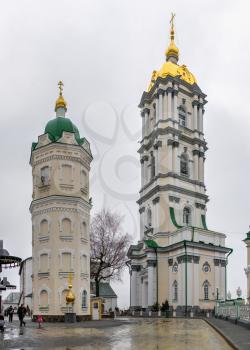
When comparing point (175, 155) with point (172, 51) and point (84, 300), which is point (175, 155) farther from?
point (84, 300)

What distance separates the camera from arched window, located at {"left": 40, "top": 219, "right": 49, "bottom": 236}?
40625 millimetres

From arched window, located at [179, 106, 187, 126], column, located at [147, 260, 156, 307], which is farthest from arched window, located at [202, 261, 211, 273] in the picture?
arched window, located at [179, 106, 187, 126]

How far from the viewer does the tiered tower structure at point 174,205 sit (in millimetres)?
57188

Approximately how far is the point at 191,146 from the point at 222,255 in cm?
1529

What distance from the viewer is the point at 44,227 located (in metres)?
40.9

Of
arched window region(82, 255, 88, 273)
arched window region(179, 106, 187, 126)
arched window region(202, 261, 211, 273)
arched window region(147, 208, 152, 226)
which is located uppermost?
arched window region(179, 106, 187, 126)

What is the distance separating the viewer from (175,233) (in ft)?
194

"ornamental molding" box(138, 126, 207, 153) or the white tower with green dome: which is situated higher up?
"ornamental molding" box(138, 126, 207, 153)

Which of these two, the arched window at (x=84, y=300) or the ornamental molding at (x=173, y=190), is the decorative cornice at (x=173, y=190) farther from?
the arched window at (x=84, y=300)

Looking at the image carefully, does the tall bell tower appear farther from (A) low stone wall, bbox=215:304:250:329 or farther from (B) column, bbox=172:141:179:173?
(A) low stone wall, bbox=215:304:250:329

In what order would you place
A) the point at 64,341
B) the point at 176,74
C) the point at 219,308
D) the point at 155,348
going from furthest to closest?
1. the point at 176,74
2. the point at 219,308
3. the point at 64,341
4. the point at 155,348

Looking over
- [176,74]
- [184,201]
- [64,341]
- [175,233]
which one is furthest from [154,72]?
[64,341]

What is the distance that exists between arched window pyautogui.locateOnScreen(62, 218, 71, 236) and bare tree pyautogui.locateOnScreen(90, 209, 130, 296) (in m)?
20.5

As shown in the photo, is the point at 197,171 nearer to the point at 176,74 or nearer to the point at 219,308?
the point at 176,74
